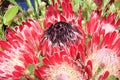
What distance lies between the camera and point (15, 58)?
1053 mm

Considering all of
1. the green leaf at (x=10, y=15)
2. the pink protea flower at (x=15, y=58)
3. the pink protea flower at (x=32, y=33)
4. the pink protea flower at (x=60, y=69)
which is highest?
the green leaf at (x=10, y=15)

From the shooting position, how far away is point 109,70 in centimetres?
98

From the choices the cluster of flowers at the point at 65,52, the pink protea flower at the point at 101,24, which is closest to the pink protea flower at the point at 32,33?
the cluster of flowers at the point at 65,52

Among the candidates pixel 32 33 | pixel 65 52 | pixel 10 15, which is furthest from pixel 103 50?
pixel 10 15

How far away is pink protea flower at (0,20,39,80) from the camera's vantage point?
1018mm

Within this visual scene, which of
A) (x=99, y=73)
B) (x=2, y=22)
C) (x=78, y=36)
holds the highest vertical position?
(x=2, y=22)

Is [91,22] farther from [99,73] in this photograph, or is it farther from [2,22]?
[2,22]

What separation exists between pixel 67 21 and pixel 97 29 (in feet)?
0.29

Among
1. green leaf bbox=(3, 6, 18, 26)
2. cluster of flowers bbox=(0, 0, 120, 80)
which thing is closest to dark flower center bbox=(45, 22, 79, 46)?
cluster of flowers bbox=(0, 0, 120, 80)

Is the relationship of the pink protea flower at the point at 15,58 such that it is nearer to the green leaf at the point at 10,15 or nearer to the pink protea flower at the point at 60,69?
the pink protea flower at the point at 60,69

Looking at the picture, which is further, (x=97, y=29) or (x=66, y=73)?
(x=97, y=29)

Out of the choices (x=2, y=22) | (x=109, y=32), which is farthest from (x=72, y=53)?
(x=2, y=22)

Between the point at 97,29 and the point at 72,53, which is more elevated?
the point at 97,29

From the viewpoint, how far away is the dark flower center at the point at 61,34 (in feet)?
3.29
